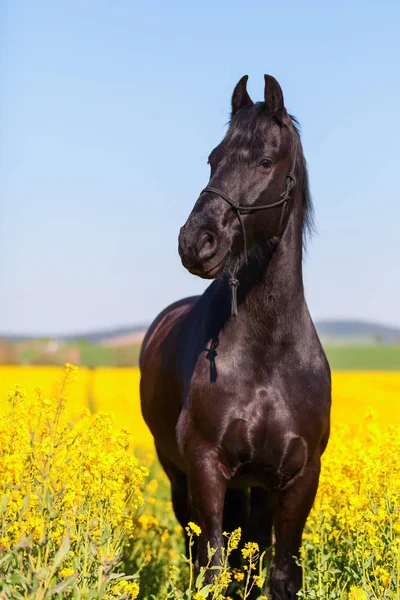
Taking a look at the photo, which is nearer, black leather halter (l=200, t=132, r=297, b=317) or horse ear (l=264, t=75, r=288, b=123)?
black leather halter (l=200, t=132, r=297, b=317)

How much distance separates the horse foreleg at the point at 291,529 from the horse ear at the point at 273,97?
2007mm

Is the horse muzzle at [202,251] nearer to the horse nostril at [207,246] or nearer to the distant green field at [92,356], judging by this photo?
the horse nostril at [207,246]

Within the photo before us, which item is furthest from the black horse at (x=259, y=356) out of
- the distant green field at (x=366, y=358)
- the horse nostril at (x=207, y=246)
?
the distant green field at (x=366, y=358)

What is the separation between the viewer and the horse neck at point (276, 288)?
530 cm

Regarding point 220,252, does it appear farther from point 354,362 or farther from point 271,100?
point 354,362

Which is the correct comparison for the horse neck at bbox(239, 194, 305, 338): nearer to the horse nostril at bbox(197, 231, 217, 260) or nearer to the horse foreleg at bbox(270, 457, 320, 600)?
the horse nostril at bbox(197, 231, 217, 260)

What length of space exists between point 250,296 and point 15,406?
1507 mm

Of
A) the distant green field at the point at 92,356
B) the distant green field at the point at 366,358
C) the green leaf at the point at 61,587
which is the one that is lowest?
the distant green field at the point at 366,358

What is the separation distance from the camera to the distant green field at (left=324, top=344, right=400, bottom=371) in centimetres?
5617

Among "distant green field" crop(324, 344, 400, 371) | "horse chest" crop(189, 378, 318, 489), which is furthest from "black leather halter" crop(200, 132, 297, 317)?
"distant green field" crop(324, 344, 400, 371)

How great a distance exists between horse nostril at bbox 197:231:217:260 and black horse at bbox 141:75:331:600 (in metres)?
0.11

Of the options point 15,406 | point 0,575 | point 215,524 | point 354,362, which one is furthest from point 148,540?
point 354,362

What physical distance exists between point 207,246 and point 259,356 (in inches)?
35.5

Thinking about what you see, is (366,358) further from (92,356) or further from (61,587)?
(61,587)
